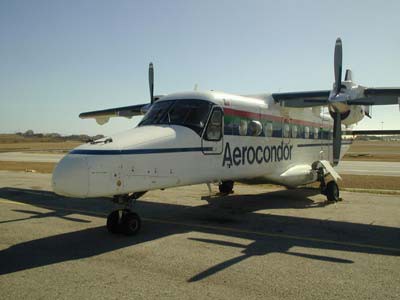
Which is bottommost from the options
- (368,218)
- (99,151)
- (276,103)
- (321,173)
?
(368,218)

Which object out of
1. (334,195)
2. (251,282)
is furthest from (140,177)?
(334,195)

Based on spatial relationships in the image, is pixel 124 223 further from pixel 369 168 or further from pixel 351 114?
pixel 369 168

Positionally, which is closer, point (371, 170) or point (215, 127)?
point (215, 127)

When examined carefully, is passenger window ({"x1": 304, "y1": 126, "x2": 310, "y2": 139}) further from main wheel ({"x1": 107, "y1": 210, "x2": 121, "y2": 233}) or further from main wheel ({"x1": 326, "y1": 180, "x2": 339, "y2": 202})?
main wheel ({"x1": 107, "y1": 210, "x2": 121, "y2": 233})

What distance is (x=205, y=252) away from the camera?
6.86 meters

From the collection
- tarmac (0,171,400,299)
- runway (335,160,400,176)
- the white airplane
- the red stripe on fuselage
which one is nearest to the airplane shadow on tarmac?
tarmac (0,171,400,299)

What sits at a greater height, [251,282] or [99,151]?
[99,151]

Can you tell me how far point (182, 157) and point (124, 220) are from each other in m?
1.90

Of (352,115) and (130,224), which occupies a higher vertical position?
(352,115)

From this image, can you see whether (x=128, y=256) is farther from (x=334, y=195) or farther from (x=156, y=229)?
(x=334, y=195)

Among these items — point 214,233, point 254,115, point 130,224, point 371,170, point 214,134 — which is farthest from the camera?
point 371,170

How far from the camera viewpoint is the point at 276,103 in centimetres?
1273

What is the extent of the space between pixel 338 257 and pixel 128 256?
3.66m

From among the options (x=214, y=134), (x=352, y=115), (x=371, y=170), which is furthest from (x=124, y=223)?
(x=371, y=170)
